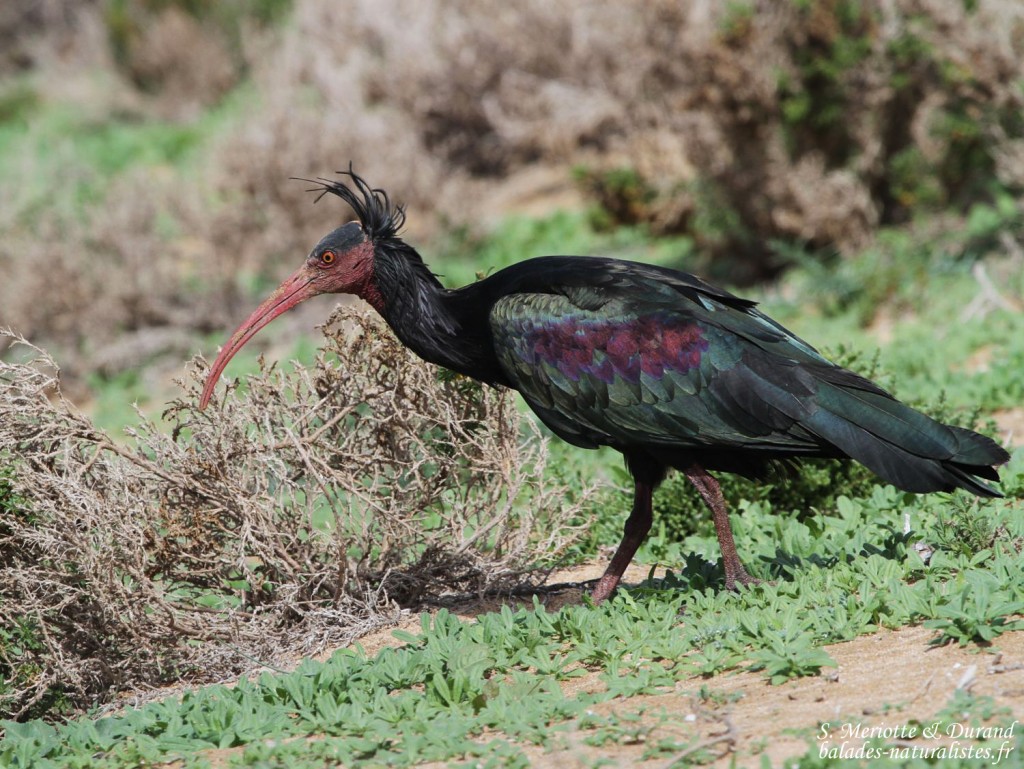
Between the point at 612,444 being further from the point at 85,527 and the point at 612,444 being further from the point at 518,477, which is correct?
the point at 85,527

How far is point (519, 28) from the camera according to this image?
1466cm

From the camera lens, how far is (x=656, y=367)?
5.09 m

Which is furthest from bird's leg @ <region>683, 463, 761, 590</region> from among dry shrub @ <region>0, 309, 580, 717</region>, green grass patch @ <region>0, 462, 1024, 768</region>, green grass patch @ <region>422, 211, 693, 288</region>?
green grass patch @ <region>422, 211, 693, 288</region>

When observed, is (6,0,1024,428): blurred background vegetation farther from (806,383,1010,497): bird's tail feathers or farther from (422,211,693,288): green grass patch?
(806,383,1010,497): bird's tail feathers

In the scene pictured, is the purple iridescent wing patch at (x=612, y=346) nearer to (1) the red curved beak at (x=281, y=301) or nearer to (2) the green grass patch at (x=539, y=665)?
(2) the green grass patch at (x=539, y=665)

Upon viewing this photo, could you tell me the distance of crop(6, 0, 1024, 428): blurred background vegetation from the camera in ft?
36.2

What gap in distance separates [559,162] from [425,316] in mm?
9587

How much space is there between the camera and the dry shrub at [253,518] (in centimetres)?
500

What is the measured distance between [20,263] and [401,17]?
6157mm

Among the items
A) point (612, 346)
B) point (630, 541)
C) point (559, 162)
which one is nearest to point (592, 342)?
point (612, 346)

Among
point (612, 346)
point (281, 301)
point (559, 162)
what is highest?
point (559, 162)

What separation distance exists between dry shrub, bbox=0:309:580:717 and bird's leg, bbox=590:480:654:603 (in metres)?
0.42

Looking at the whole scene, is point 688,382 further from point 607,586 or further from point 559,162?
point 559,162

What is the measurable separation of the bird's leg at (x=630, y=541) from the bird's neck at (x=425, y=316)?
865mm
